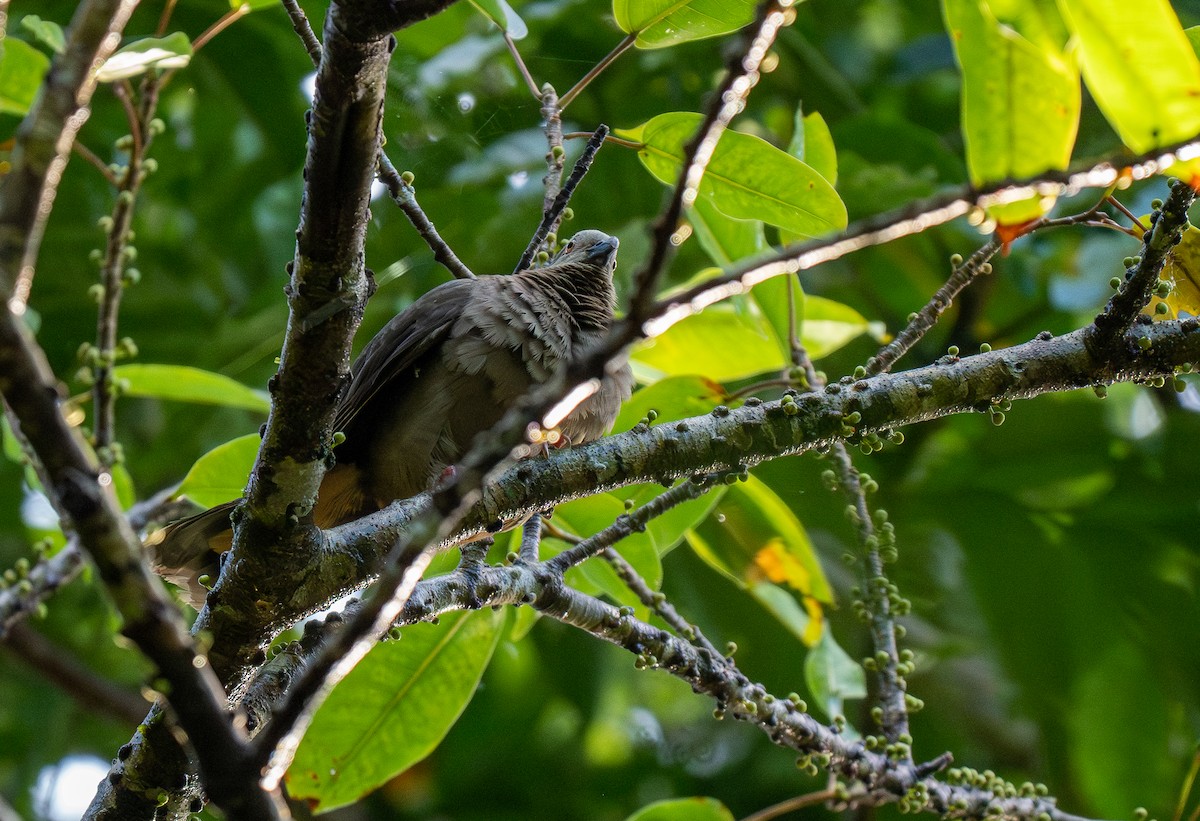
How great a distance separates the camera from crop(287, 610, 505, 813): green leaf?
2387mm

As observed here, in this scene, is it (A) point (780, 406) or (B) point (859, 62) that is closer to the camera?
(A) point (780, 406)

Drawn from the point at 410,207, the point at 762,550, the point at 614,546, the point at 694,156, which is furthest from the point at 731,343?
the point at 694,156

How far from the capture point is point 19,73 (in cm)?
209

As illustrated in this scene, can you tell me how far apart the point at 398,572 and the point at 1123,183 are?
3.74 ft

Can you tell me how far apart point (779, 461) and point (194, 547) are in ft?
6.68

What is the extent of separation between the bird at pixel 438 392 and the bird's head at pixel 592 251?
1.12 feet

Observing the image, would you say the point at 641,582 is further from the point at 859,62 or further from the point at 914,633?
the point at 859,62

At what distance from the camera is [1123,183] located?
4.87 ft

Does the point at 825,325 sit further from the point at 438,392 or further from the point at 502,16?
the point at 502,16

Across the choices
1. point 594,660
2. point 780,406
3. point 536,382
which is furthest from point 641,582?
point 594,660

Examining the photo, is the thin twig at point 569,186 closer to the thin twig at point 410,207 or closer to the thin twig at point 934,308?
the thin twig at point 410,207

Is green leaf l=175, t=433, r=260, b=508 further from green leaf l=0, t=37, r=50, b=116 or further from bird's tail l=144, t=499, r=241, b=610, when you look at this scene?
green leaf l=0, t=37, r=50, b=116

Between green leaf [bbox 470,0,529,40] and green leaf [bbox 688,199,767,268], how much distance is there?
0.59 metres

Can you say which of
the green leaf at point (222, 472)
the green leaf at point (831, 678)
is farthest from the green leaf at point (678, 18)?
the green leaf at point (831, 678)
